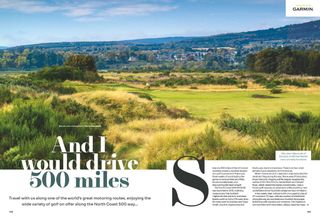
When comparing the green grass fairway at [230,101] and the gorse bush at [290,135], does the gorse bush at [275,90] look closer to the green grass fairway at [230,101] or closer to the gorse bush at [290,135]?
the green grass fairway at [230,101]

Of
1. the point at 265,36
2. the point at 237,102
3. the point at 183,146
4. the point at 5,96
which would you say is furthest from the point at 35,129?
the point at 265,36

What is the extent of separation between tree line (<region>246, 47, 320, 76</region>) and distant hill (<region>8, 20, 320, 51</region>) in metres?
0.28

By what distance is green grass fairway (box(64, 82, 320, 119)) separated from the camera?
723cm

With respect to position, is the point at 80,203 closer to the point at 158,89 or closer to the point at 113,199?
the point at 113,199

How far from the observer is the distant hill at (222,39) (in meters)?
7.27

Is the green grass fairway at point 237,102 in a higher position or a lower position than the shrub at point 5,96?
lower

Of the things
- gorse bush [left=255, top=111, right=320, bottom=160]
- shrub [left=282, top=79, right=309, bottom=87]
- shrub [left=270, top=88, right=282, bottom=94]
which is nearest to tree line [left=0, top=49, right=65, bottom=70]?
shrub [left=270, top=88, right=282, bottom=94]

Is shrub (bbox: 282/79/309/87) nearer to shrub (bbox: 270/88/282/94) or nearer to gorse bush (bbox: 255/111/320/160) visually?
shrub (bbox: 270/88/282/94)

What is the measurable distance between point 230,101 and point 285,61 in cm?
116

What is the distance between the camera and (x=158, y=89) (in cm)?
863

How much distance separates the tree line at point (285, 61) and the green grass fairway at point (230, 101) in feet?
1.60

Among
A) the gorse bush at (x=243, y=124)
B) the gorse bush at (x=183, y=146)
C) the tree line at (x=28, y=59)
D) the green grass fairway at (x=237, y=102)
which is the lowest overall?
the gorse bush at (x=183, y=146)

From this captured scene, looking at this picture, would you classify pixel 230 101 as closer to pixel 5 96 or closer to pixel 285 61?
pixel 285 61

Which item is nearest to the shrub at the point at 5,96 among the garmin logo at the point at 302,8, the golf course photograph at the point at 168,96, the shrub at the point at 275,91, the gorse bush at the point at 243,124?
the golf course photograph at the point at 168,96
